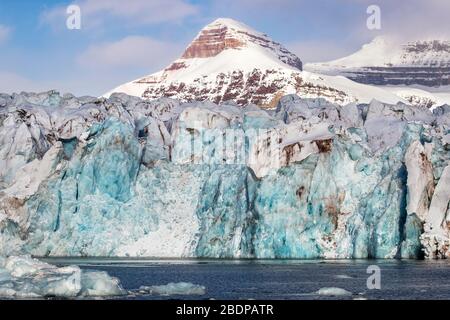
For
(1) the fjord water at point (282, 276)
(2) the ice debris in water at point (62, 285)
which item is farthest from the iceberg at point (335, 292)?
(2) the ice debris in water at point (62, 285)

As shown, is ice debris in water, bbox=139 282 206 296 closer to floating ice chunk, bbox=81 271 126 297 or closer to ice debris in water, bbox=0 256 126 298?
ice debris in water, bbox=0 256 126 298

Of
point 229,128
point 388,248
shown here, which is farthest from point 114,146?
point 388,248

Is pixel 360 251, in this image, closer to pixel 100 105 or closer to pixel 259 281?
pixel 259 281

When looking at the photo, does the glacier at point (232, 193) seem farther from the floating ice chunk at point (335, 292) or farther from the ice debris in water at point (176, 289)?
the ice debris in water at point (176, 289)

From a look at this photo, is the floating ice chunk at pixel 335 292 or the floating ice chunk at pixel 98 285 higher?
the floating ice chunk at pixel 98 285

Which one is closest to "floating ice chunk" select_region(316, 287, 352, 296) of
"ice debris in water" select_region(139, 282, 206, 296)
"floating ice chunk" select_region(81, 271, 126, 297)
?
"ice debris in water" select_region(139, 282, 206, 296)

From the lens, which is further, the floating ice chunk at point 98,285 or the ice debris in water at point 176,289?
the ice debris in water at point 176,289
